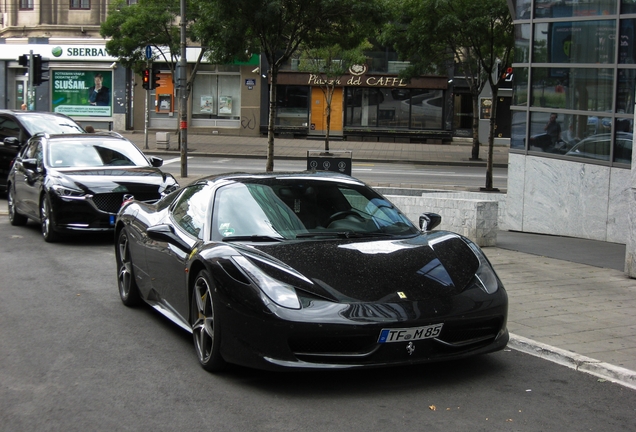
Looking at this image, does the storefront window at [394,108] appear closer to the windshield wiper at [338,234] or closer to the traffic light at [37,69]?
the traffic light at [37,69]

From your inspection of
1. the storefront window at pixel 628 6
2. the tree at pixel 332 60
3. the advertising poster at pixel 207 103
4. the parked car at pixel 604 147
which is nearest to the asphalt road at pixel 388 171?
the tree at pixel 332 60

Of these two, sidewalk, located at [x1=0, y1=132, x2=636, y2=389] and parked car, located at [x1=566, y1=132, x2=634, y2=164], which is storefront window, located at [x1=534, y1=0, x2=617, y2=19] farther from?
sidewalk, located at [x1=0, y1=132, x2=636, y2=389]

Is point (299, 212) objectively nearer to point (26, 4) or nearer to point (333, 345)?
point (333, 345)

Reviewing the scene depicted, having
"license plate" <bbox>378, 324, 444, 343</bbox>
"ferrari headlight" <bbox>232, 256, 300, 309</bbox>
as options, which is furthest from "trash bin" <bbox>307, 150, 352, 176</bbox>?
"license plate" <bbox>378, 324, 444, 343</bbox>

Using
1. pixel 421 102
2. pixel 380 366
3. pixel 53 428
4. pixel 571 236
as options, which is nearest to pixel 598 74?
pixel 571 236

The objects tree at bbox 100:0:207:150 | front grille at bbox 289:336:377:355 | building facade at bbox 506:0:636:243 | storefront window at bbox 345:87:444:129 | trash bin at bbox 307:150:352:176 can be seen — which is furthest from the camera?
storefront window at bbox 345:87:444:129

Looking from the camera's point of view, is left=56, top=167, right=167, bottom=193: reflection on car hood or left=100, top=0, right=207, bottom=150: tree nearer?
left=56, top=167, right=167, bottom=193: reflection on car hood

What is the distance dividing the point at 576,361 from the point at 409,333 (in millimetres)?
1528

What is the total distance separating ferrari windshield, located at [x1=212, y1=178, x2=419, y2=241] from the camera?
5.95m

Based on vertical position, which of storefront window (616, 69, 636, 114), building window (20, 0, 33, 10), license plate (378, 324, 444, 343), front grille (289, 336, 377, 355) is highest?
building window (20, 0, 33, 10)

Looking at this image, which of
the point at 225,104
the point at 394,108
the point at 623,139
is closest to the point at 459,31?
the point at 623,139

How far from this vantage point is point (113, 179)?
11.7 metres

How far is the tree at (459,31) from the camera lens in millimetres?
22984

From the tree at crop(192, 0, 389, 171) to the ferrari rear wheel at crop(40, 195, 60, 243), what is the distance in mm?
9249
